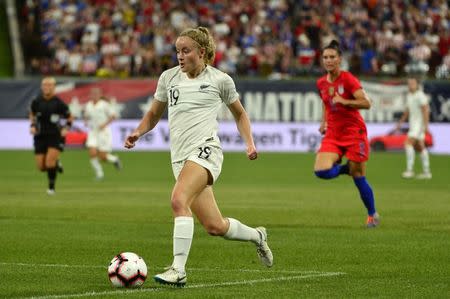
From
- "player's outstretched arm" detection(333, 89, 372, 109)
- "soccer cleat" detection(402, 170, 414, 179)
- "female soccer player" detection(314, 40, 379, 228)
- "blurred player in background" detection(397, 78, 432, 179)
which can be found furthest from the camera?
"blurred player in background" detection(397, 78, 432, 179)

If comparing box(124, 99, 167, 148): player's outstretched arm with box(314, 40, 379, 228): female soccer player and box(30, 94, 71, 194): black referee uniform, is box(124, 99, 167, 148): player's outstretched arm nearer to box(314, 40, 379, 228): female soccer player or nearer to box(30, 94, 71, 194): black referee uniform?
box(314, 40, 379, 228): female soccer player

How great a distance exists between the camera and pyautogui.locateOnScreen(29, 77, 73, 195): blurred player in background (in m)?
24.0

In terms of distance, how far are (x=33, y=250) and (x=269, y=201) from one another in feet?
29.4

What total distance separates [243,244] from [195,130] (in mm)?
4191

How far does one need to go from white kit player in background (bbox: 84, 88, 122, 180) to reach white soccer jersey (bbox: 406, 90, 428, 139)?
7.77 meters

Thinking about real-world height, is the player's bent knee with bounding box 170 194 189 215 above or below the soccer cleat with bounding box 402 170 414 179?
above

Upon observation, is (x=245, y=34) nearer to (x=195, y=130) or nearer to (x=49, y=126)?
(x=49, y=126)

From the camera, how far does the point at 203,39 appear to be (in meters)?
11.0

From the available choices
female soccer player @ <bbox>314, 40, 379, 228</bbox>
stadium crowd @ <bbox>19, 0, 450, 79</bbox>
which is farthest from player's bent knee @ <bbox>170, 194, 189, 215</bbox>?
stadium crowd @ <bbox>19, 0, 450, 79</bbox>

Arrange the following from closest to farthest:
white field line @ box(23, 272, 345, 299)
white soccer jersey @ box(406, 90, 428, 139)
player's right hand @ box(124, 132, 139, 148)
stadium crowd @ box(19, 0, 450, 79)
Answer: white field line @ box(23, 272, 345, 299) < player's right hand @ box(124, 132, 139, 148) < white soccer jersey @ box(406, 90, 428, 139) < stadium crowd @ box(19, 0, 450, 79)

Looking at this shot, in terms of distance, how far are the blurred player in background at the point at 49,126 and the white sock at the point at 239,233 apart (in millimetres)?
12854

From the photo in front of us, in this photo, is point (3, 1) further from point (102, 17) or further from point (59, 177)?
point (59, 177)

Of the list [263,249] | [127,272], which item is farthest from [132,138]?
[263,249]

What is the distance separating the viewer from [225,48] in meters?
45.2
